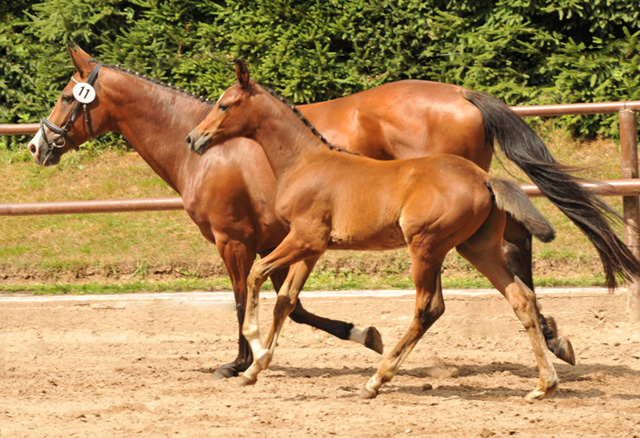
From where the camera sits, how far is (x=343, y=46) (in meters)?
10.6

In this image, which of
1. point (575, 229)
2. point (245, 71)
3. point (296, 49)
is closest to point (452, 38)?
point (296, 49)

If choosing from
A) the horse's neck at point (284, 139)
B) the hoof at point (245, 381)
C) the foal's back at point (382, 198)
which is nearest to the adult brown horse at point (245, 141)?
the horse's neck at point (284, 139)

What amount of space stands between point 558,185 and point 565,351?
107 centimetres

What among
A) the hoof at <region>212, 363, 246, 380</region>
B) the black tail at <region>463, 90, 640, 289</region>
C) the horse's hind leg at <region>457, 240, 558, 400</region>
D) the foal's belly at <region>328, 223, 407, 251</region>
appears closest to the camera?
the horse's hind leg at <region>457, 240, 558, 400</region>

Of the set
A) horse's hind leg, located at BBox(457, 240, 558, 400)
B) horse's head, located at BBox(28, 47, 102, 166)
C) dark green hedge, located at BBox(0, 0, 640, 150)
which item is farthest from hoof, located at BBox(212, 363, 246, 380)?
dark green hedge, located at BBox(0, 0, 640, 150)

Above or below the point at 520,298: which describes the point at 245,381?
below

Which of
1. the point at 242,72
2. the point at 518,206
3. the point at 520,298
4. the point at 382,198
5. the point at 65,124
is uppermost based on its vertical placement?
the point at 242,72

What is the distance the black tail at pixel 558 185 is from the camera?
5.19 meters

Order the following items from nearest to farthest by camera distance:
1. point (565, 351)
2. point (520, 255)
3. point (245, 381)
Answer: point (245, 381)
point (565, 351)
point (520, 255)

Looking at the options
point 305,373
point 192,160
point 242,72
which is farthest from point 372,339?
point 242,72

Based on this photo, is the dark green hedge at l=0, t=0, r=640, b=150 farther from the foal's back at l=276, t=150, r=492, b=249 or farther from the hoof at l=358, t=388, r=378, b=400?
the hoof at l=358, t=388, r=378, b=400

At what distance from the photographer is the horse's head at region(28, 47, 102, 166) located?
616cm

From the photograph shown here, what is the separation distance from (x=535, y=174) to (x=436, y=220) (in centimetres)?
114

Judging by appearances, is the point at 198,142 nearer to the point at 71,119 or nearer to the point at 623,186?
the point at 71,119
